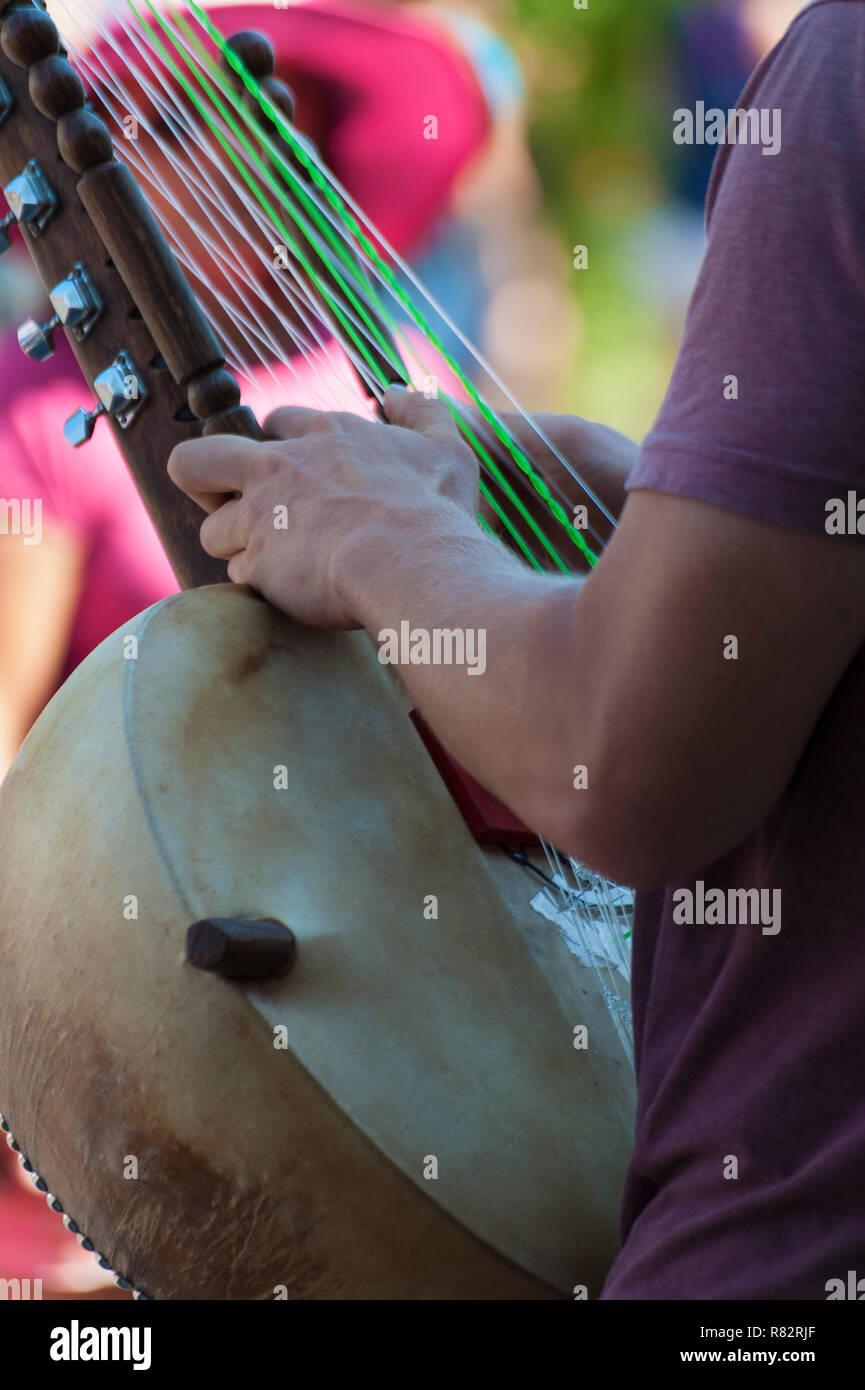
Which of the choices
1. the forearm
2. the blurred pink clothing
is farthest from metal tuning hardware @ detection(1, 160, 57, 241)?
the blurred pink clothing

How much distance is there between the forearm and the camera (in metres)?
0.47

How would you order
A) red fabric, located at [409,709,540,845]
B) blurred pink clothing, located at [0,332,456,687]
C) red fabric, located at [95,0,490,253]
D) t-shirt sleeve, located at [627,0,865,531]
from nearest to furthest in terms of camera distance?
1. t-shirt sleeve, located at [627,0,865,531]
2. red fabric, located at [409,709,540,845]
3. blurred pink clothing, located at [0,332,456,687]
4. red fabric, located at [95,0,490,253]

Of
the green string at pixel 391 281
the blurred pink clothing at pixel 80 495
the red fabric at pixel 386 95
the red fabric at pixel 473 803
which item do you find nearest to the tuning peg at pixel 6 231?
the green string at pixel 391 281

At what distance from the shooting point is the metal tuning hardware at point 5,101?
74 centimetres

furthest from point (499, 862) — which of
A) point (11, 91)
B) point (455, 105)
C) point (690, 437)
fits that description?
point (455, 105)

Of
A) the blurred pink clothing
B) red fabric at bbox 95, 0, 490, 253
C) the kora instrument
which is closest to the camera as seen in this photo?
the kora instrument

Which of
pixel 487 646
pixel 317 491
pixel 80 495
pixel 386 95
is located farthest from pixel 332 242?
pixel 386 95

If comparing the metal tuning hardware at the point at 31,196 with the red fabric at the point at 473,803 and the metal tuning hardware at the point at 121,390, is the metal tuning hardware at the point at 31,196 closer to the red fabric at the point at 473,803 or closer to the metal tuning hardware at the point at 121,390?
the metal tuning hardware at the point at 121,390

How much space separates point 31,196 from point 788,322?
0.46 metres

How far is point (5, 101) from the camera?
2.44 feet

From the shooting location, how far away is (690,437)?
43 cm

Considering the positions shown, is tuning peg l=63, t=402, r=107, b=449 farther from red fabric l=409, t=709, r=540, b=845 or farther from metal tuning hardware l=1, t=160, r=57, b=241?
red fabric l=409, t=709, r=540, b=845

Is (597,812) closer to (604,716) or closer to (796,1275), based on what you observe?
(604,716)

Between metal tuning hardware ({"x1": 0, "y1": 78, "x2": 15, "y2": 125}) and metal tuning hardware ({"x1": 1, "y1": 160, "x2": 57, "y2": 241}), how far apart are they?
0.09ft
